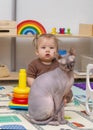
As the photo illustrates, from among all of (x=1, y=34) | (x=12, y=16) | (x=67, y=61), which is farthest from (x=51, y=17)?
(x=67, y=61)

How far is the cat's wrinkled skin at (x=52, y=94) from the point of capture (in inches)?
51.6

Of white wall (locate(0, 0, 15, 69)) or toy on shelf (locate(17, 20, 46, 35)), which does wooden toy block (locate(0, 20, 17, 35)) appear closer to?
toy on shelf (locate(17, 20, 46, 35))

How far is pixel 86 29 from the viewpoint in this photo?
8.46ft

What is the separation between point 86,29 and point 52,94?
4.43 ft

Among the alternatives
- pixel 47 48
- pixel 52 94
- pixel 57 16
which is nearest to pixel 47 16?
pixel 57 16

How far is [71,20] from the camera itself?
2.72 metres

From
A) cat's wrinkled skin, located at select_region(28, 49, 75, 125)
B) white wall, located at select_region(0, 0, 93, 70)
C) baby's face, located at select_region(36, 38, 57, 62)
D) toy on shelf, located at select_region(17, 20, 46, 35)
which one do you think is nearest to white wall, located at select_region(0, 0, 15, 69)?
white wall, located at select_region(0, 0, 93, 70)

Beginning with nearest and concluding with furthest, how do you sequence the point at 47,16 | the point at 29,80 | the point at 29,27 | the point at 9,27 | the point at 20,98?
the point at 20,98, the point at 29,80, the point at 9,27, the point at 29,27, the point at 47,16

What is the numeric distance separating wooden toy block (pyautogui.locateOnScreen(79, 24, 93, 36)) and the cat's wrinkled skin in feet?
4.00

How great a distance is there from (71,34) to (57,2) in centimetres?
30

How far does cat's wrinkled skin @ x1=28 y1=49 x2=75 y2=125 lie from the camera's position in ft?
4.30

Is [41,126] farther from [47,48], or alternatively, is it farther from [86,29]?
[86,29]

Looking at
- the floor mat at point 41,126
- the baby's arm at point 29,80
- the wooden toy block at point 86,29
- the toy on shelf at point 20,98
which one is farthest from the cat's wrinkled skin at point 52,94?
the wooden toy block at point 86,29

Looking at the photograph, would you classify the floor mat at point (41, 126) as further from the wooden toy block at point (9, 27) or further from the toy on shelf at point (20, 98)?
the wooden toy block at point (9, 27)
